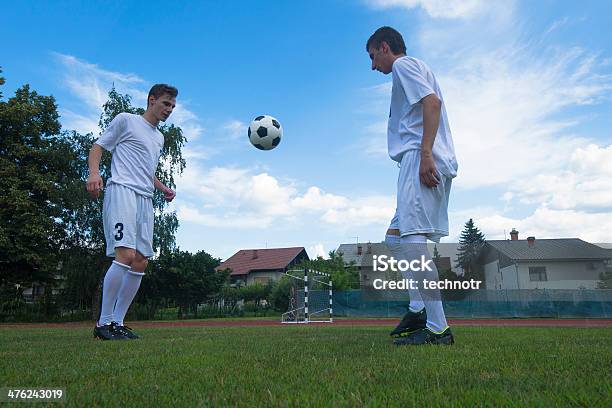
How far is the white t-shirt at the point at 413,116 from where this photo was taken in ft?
12.5

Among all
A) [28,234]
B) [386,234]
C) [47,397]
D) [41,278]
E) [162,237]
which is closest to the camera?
[47,397]

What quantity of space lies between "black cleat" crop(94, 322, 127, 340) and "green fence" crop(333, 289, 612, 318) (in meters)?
20.1

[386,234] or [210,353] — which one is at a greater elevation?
[386,234]

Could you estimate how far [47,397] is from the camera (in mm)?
1721

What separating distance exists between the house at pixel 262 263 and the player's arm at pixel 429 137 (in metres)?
53.4

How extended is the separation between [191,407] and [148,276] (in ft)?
103

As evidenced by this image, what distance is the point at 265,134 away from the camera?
7.89 metres

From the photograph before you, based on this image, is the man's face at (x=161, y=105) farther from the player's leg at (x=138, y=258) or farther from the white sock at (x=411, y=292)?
the white sock at (x=411, y=292)

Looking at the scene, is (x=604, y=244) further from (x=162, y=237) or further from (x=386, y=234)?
(x=386, y=234)

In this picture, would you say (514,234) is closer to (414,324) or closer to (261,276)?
(261,276)

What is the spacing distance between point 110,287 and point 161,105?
210cm

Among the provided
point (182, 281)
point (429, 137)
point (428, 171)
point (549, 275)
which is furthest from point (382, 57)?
point (549, 275)

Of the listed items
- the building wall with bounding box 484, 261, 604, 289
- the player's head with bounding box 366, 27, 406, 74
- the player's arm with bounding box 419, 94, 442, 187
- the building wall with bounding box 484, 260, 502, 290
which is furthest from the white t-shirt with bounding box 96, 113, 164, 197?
the building wall with bounding box 484, 260, 502, 290

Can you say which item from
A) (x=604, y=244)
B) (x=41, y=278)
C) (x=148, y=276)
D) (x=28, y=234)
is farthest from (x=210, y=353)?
(x=604, y=244)
